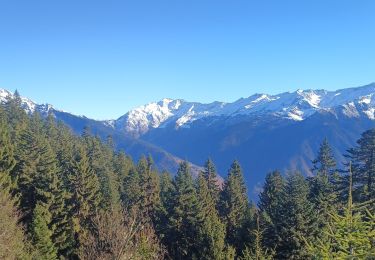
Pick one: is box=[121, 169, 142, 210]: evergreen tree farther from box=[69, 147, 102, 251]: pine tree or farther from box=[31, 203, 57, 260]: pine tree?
box=[31, 203, 57, 260]: pine tree

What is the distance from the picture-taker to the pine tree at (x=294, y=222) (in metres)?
44.6

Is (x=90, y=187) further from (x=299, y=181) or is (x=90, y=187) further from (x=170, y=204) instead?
(x=299, y=181)

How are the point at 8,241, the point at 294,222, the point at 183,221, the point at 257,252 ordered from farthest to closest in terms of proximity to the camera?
the point at 183,221 → the point at 294,222 → the point at 8,241 → the point at 257,252

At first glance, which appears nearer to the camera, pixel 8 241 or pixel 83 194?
pixel 8 241

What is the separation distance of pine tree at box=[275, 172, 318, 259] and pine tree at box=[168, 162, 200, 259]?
1168cm

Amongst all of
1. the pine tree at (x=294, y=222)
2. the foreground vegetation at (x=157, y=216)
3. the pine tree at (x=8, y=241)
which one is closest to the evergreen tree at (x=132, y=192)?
the foreground vegetation at (x=157, y=216)

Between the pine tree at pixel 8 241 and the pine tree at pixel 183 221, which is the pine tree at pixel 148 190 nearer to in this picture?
the pine tree at pixel 183 221

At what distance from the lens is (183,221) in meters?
56.4

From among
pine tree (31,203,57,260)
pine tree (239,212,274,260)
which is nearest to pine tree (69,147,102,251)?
pine tree (31,203,57,260)

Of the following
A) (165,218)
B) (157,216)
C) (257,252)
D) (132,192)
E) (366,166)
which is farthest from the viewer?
(132,192)

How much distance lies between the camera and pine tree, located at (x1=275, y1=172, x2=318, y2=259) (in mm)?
44594

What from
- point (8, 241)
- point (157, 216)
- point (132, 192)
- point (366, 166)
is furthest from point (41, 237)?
point (366, 166)

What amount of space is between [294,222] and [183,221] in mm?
16381

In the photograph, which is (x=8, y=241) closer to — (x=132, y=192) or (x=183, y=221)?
(x=183, y=221)
